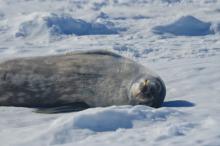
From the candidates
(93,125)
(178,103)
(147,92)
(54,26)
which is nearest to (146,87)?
(147,92)

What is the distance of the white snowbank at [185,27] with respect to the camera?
940 centimetres

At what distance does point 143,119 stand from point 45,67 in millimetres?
1539

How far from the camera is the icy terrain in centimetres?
341

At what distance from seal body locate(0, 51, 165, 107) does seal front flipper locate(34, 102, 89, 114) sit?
0.11 feet

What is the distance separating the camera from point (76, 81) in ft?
16.2

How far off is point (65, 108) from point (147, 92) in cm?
61

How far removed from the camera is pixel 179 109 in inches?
167

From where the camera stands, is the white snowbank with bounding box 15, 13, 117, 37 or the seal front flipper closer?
the seal front flipper

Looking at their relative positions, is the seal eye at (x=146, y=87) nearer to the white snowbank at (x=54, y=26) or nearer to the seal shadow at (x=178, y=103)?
the seal shadow at (x=178, y=103)

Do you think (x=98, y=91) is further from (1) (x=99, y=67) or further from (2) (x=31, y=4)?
(2) (x=31, y=4)

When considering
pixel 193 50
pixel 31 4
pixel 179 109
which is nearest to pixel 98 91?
pixel 179 109

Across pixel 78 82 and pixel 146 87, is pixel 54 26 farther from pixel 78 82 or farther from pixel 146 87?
pixel 146 87

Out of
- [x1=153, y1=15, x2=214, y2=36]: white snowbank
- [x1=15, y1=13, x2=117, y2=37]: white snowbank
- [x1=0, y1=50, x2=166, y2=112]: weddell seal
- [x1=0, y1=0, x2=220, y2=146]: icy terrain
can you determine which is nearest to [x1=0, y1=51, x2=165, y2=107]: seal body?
[x1=0, y1=50, x2=166, y2=112]: weddell seal

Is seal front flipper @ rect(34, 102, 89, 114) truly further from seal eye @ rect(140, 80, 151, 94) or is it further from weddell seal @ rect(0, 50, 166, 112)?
seal eye @ rect(140, 80, 151, 94)
